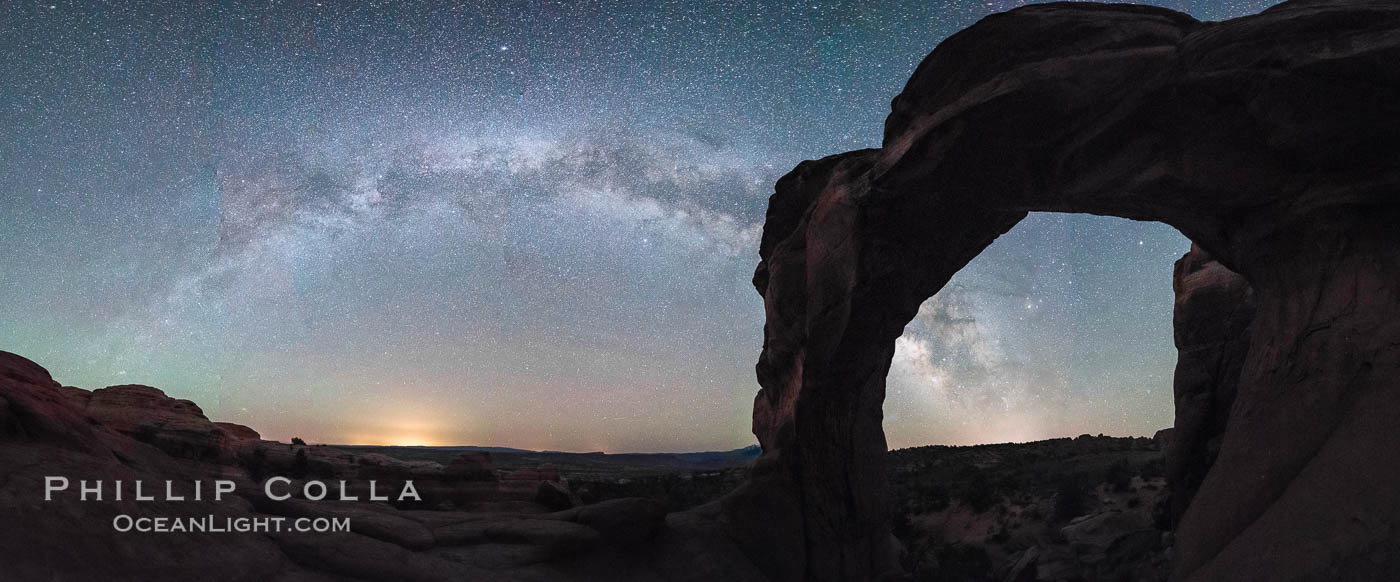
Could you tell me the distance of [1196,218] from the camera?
962 centimetres

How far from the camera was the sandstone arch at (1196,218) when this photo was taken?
665cm

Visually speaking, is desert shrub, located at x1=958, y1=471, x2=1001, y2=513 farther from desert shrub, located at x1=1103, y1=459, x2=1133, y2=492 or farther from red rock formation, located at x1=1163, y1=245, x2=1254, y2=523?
red rock formation, located at x1=1163, y1=245, x2=1254, y2=523

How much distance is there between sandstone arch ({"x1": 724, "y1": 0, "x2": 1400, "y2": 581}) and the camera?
6.65 meters

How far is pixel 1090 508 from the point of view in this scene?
1977cm

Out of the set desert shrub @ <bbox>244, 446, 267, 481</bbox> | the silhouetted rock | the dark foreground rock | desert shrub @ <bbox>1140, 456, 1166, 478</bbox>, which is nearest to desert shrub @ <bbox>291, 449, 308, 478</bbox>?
desert shrub @ <bbox>244, 446, 267, 481</bbox>

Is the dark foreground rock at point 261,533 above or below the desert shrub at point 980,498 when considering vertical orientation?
above

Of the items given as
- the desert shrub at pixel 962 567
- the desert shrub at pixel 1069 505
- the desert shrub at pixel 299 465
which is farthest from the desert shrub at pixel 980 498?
the desert shrub at pixel 299 465

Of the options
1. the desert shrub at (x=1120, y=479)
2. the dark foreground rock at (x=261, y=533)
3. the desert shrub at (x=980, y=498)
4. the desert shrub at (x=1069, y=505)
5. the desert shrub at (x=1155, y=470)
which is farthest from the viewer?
the desert shrub at (x=1155, y=470)

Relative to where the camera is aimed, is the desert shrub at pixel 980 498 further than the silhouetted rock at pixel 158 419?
Yes

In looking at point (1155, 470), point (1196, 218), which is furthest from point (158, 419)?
point (1155, 470)

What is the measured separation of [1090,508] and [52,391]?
85.6ft

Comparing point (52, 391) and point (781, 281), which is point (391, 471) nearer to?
point (52, 391)

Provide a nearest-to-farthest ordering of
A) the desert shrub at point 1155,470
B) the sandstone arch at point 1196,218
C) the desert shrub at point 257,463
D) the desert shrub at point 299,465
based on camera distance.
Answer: the sandstone arch at point 1196,218, the desert shrub at point 257,463, the desert shrub at point 299,465, the desert shrub at point 1155,470

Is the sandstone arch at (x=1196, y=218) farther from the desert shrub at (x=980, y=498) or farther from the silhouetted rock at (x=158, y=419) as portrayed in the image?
the silhouetted rock at (x=158, y=419)
